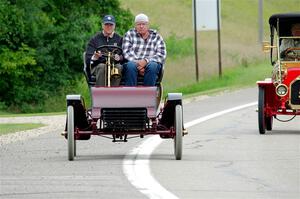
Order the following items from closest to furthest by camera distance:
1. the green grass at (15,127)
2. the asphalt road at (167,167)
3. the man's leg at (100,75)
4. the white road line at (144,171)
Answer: the white road line at (144,171) → the asphalt road at (167,167) → the man's leg at (100,75) → the green grass at (15,127)

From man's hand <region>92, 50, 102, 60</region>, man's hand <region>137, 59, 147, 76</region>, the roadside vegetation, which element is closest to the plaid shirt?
man's hand <region>137, 59, 147, 76</region>

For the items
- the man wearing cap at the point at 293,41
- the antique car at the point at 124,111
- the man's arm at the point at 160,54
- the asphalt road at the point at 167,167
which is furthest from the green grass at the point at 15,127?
the antique car at the point at 124,111

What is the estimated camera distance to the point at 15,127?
88.2 feet

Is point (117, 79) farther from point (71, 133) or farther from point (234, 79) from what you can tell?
point (234, 79)

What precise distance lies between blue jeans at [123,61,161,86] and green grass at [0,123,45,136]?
23.6 feet

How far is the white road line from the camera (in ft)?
41.5

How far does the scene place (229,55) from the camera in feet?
238

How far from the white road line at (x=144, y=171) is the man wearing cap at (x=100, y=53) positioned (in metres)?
1.17

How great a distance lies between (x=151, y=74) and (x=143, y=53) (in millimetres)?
535

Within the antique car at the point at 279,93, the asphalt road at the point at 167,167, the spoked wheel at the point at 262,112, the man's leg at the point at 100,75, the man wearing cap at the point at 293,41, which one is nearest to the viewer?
the asphalt road at the point at 167,167

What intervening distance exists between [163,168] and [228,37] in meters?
70.2

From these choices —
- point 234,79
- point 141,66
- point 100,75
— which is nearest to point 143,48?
point 141,66

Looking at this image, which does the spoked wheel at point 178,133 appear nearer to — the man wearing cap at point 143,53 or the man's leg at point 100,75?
the man wearing cap at point 143,53

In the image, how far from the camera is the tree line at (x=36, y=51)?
50.8 m
